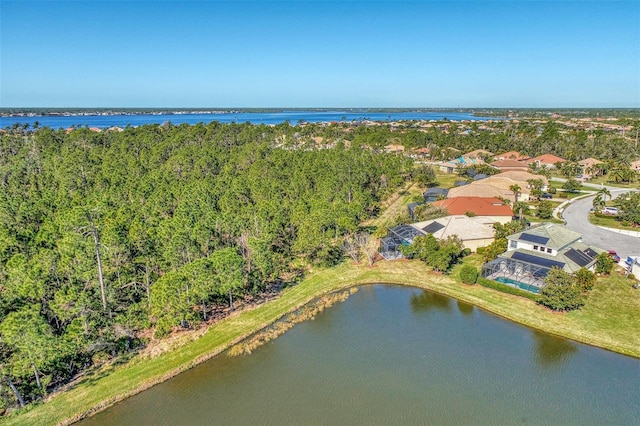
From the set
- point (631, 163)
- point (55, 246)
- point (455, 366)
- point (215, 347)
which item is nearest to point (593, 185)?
point (631, 163)

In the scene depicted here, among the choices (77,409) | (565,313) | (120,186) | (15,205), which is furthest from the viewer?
(120,186)

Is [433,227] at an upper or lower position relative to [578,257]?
upper

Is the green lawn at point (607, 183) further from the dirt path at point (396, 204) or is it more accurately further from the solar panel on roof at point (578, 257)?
the solar panel on roof at point (578, 257)

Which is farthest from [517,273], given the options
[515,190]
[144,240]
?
[144,240]

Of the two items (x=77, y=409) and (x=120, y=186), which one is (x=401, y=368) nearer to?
(x=77, y=409)

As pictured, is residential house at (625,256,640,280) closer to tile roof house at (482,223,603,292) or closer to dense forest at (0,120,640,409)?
tile roof house at (482,223,603,292)

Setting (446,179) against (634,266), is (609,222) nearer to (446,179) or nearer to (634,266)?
(634,266)

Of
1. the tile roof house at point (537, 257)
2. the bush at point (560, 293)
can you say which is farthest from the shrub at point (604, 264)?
the bush at point (560, 293)
